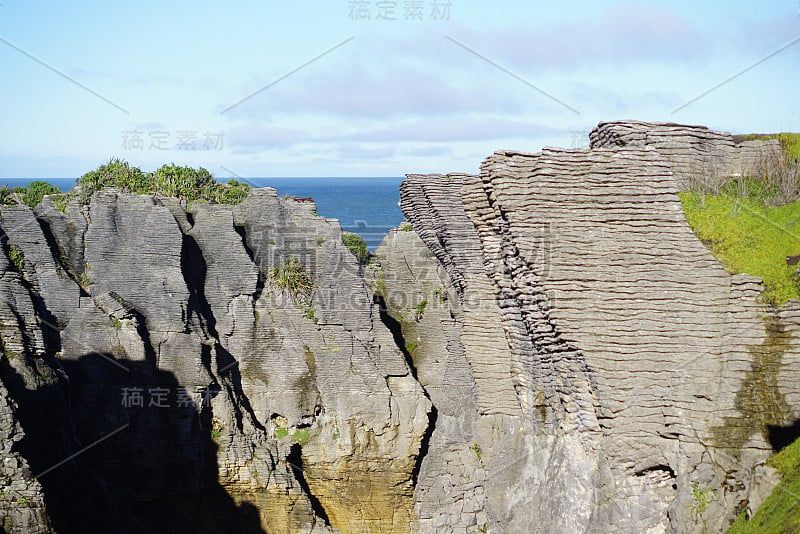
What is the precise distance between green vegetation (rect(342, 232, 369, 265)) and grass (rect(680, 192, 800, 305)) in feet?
25.9

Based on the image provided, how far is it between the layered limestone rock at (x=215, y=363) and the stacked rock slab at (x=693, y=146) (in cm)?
658

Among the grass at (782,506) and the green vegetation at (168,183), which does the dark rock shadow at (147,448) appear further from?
the grass at (782,506)

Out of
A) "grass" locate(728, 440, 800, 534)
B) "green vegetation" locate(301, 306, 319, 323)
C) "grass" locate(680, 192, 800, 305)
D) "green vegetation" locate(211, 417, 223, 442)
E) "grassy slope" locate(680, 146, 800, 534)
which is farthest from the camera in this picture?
"green vegetation" locate(301, 306, 319, 323)

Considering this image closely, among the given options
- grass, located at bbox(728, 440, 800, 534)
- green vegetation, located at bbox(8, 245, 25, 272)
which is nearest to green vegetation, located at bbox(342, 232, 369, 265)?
green vegetation, located at bbox(8, 245, 25, 272)

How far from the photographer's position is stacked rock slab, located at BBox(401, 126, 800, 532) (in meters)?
10.4

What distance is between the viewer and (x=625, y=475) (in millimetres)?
10789

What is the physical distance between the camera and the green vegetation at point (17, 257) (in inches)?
582

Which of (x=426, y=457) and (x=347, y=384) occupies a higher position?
(x=347, y=384)

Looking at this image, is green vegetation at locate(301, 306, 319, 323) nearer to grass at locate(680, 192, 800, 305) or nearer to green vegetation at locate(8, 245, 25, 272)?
green vegetation at locate(8, 245, 25, 272)

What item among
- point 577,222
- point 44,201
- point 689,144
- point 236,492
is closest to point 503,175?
point 577,222

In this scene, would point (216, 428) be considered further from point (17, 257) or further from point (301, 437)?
point (17, 257)

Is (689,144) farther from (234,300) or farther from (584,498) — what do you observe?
(234,300)

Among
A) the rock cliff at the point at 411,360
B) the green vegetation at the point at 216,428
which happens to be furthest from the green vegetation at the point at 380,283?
the green vegetation at the point at 216,428

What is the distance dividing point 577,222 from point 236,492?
8.17m
